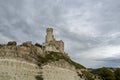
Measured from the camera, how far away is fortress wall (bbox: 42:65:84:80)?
153 feet

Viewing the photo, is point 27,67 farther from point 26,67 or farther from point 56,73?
point 56,73

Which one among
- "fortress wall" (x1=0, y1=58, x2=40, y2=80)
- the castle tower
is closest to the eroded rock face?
"fortress wall" (x1=0, y1=58, x2=40, y2=80)

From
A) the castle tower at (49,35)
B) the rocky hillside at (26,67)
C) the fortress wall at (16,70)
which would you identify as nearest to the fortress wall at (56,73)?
the rocky hillside at (26,67)

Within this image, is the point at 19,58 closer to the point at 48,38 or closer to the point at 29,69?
the point at 29,69

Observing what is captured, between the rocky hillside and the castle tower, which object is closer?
the rocky hillside

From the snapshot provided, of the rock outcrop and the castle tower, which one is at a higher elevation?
the castle tower

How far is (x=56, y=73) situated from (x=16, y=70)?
10.3 meters

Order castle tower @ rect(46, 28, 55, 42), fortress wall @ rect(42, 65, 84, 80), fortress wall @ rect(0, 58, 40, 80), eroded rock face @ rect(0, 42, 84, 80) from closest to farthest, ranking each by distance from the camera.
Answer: fortress wall @ rect(0, 58, 40, 80) → eroded rock face @ rect(0, 42, 84, 80) → fortress wall @ rect(42, 65, 84, 80) → castle tower @ rect(46, 28, 55, 42)

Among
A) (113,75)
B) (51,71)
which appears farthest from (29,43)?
(113,75)

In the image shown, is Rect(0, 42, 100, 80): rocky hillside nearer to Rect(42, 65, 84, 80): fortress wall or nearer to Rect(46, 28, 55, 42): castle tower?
Rect(42, 65, 84, 80): fortress wall

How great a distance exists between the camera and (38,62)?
47.5 metres

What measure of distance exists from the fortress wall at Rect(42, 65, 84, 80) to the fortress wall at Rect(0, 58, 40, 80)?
2.18m

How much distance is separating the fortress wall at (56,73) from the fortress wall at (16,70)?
2177 mm

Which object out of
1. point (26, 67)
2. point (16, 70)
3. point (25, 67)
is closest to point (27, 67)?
point (26, 67)
